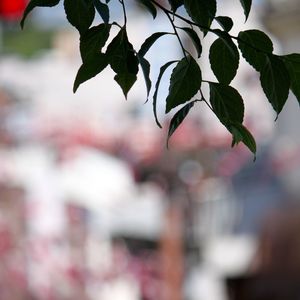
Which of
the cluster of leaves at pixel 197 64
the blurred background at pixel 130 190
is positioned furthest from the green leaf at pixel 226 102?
the blurred background at pixel 130 190

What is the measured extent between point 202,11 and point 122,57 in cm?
6

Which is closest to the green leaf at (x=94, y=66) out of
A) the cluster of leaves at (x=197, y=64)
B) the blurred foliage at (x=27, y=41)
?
the cluster of leaves at (x=197, y=64)

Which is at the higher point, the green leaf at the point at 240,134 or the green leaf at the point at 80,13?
the green leaf at the point at 80,13

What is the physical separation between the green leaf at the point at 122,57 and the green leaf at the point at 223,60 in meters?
0.05

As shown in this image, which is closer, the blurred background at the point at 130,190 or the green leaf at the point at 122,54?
the green leaf at the point at 122,54

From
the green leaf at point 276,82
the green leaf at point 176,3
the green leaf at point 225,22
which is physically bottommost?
the green leaf at point 276,82

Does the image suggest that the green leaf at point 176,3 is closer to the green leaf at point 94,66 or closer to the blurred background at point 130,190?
the green leaf at point 94,66

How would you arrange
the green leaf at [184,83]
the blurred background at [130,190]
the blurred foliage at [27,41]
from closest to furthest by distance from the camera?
the green leaf at [184,83] → the blurred background at [130,190] → the blurred foliage at [27,41]

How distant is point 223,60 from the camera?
666 mm

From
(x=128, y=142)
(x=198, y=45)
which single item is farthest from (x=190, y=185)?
(x=198, y=45)

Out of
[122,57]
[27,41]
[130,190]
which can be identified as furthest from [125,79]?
[27,41]

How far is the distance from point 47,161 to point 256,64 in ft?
11.2

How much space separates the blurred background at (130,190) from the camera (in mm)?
3777

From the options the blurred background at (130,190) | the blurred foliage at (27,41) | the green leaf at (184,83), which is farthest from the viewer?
the blurred foliage at (27,41)
